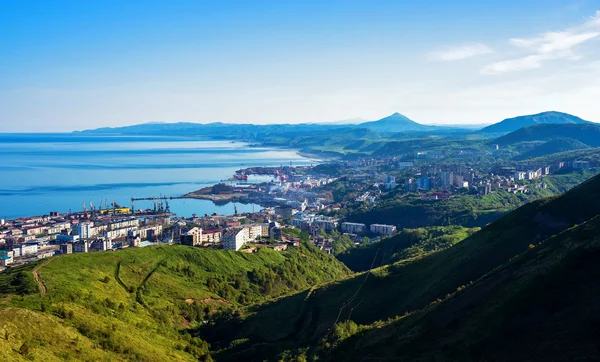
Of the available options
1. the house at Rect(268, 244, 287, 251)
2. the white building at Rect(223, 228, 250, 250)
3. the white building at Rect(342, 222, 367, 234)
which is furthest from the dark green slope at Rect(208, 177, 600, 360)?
the white building at Rect(342, 222, 367, 234)

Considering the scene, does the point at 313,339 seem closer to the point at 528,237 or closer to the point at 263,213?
the point at 528,237

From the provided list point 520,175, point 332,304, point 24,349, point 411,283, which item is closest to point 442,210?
point 520,175

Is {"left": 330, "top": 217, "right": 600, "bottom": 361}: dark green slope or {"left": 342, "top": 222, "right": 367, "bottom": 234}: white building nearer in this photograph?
{"left": 330, "top": 217, "right": 600, "bottom": 361}: dark green slope

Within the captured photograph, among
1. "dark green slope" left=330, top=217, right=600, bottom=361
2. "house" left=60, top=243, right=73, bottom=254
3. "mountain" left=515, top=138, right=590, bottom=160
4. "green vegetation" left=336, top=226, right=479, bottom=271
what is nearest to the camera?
"dark green slope" left=330, top=217, right=600, bottom=361

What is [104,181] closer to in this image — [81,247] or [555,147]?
[81,247]

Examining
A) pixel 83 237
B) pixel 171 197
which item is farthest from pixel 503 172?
pixel 83 237

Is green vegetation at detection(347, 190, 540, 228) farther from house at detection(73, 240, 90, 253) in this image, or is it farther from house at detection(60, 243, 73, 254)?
house at detection(60, 243, 73, 254)
